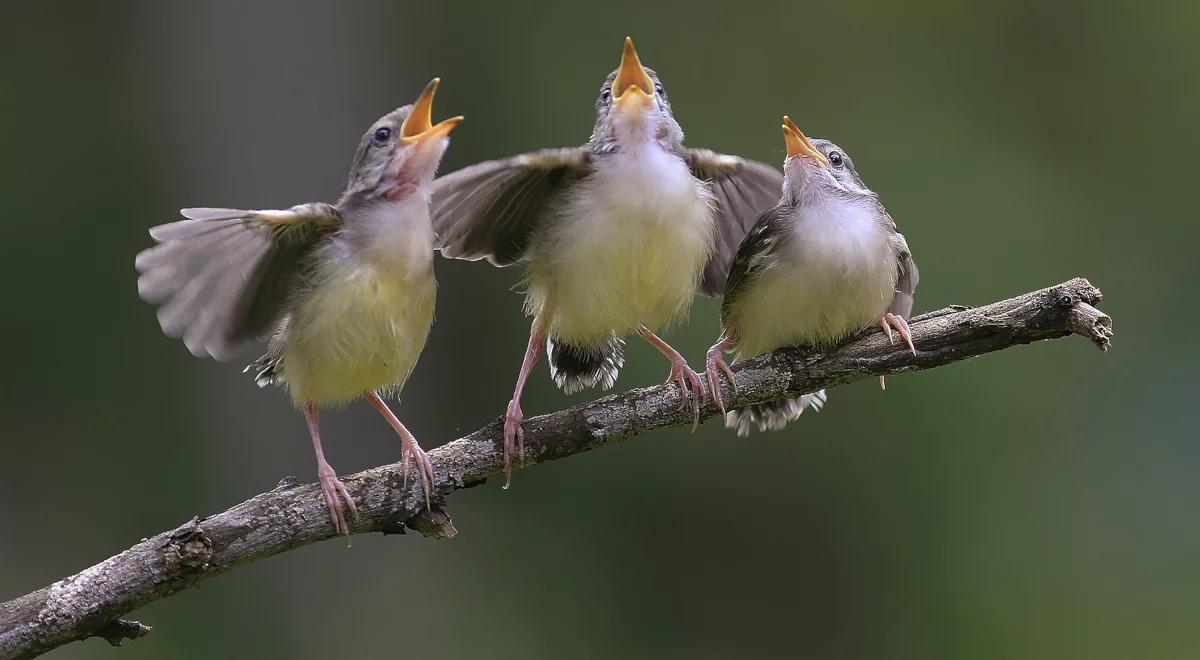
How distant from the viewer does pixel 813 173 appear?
16.6 ft

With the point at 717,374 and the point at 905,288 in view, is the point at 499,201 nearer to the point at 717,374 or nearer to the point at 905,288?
the point at 717,374

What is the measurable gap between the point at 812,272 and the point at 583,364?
954mm

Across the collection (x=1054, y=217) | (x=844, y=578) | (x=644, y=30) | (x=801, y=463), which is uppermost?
(x=644, y=30)

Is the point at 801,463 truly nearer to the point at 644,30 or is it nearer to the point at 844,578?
the point at 844,578

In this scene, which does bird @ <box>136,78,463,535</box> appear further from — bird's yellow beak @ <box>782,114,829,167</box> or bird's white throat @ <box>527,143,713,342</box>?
bird's yellow beak @ <box>782,114,829,167</box>

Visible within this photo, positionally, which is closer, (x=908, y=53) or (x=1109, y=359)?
(x=1109, y=359)

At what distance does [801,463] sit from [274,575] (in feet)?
11.1

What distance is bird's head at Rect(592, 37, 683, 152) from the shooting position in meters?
4.71

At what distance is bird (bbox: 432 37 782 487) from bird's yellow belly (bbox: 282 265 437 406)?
365 mm

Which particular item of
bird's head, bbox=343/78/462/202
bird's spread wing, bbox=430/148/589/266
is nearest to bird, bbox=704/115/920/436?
bird's spread wing, bbox=430/148/589/266

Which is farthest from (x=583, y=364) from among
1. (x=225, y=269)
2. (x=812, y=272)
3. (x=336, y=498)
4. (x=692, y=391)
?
(x=225, y=269)

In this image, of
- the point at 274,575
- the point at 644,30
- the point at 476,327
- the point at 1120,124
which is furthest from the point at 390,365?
the point at 1120,124

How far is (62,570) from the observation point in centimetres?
919

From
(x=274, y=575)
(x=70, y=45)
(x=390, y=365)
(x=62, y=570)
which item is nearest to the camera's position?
(x=390, y=365)
